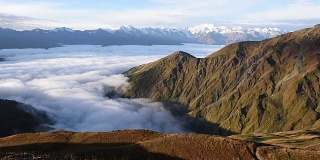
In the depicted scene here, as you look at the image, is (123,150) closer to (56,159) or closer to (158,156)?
(158,156)

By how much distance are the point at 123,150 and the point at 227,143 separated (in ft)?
56.1

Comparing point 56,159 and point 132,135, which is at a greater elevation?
point 56,159

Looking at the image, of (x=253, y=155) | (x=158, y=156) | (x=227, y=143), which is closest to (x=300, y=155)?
(x=253, y=155)

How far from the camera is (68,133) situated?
88.1 metres

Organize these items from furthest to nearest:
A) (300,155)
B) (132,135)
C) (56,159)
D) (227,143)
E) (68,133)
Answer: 1. (68,133)
2. (132,135)
3. (227,143)
4. (300,155)
5. (56,159)

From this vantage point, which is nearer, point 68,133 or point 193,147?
point 193,147

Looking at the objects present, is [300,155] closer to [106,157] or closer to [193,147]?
[193,147]

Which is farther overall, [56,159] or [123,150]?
[123,150]

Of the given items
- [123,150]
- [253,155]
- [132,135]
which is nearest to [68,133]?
[132,135]

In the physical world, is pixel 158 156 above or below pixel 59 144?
A: above

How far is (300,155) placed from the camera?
56.3 m

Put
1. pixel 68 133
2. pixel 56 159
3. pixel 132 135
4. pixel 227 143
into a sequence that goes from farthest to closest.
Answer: pixel 68 133 < pixel 132 135 < pixel 227 143 < pixel 56 159

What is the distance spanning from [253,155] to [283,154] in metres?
4.45

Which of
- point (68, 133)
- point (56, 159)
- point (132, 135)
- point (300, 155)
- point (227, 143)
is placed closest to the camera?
point (56, 159)
